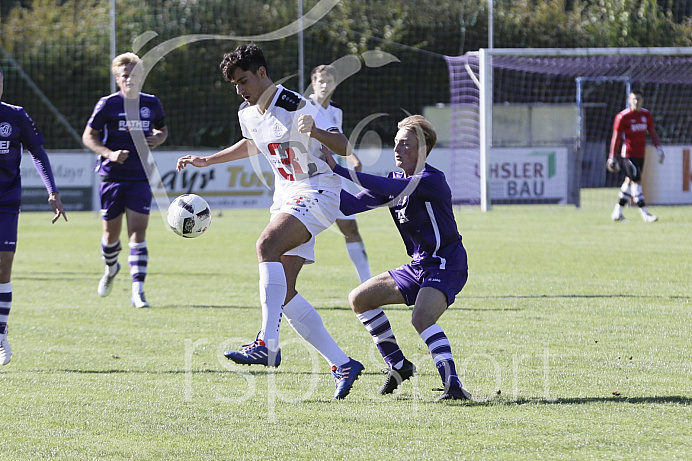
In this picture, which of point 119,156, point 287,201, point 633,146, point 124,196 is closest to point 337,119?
point 124,196

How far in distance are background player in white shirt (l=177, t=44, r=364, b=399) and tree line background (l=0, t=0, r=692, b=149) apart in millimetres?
24622

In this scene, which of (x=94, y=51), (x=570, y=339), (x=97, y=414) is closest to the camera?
(x=97, y=414)

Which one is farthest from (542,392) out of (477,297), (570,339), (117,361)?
(477,297)

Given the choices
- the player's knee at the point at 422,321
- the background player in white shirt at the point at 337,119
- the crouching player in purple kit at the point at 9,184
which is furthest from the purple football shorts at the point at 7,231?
the background player in white shirt at the point at 337,119

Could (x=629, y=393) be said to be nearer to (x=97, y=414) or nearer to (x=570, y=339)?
(x=570, y=339)

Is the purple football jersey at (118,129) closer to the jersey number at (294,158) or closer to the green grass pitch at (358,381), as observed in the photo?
the green grass pitch at (358,381)

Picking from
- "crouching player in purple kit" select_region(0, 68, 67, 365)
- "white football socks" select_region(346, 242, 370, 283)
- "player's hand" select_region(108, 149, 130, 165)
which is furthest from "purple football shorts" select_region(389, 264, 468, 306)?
"white football socks" select_region(346, 242, 370, 283)

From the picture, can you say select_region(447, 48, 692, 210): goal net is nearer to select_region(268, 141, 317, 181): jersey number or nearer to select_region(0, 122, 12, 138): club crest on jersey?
select_region(0, 122, 12, 138): club crest on jersey

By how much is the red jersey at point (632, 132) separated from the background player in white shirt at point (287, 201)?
13022 millimetres

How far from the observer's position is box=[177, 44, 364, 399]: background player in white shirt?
205 inches

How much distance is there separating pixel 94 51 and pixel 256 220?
1312 cm

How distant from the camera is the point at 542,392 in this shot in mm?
5133

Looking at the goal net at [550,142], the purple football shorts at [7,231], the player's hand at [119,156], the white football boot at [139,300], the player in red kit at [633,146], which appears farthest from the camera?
the goal net at [550,142]

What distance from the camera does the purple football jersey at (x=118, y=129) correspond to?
905 centimetres
